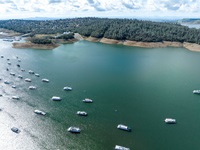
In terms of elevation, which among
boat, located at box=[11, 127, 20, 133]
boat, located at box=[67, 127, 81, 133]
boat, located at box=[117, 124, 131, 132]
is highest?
boat, located at box=[117, 124, 131, 132]

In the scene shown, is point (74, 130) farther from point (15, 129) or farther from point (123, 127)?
point (15, 129)

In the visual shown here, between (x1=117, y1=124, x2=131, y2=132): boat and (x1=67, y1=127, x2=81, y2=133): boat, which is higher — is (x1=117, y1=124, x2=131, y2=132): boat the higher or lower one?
the higher one

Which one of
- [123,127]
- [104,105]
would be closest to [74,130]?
[123,127]

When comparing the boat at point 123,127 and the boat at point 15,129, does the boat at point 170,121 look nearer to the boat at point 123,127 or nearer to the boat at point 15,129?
the boat at point 123,127

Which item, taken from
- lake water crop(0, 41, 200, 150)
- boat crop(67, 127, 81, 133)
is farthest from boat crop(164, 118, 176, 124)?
boat crop(67, 127, 81, 133)

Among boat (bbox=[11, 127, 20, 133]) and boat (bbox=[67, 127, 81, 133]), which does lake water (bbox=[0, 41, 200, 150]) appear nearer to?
boat (bbox=[11, 127, 20, 133])

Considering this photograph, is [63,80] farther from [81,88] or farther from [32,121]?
[32,121]

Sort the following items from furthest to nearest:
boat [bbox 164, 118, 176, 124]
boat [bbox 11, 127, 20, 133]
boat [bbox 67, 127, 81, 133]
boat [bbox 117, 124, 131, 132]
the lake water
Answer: boat [bbox 164, 118, 176, 124] → boat [bbox 11, 127, 20, 133] → boat [bbox 117, 124, 131, 132] → boat [bbox 67, 127, 81, 133] → the lake water

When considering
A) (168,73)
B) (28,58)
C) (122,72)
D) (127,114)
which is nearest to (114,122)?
(127,114)

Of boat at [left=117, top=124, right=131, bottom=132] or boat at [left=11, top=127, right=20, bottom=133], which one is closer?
boat at [left=117, top=124, right=131, bottom=132]

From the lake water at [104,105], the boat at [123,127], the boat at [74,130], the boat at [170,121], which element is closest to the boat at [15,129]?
the lake water at [104,105]
